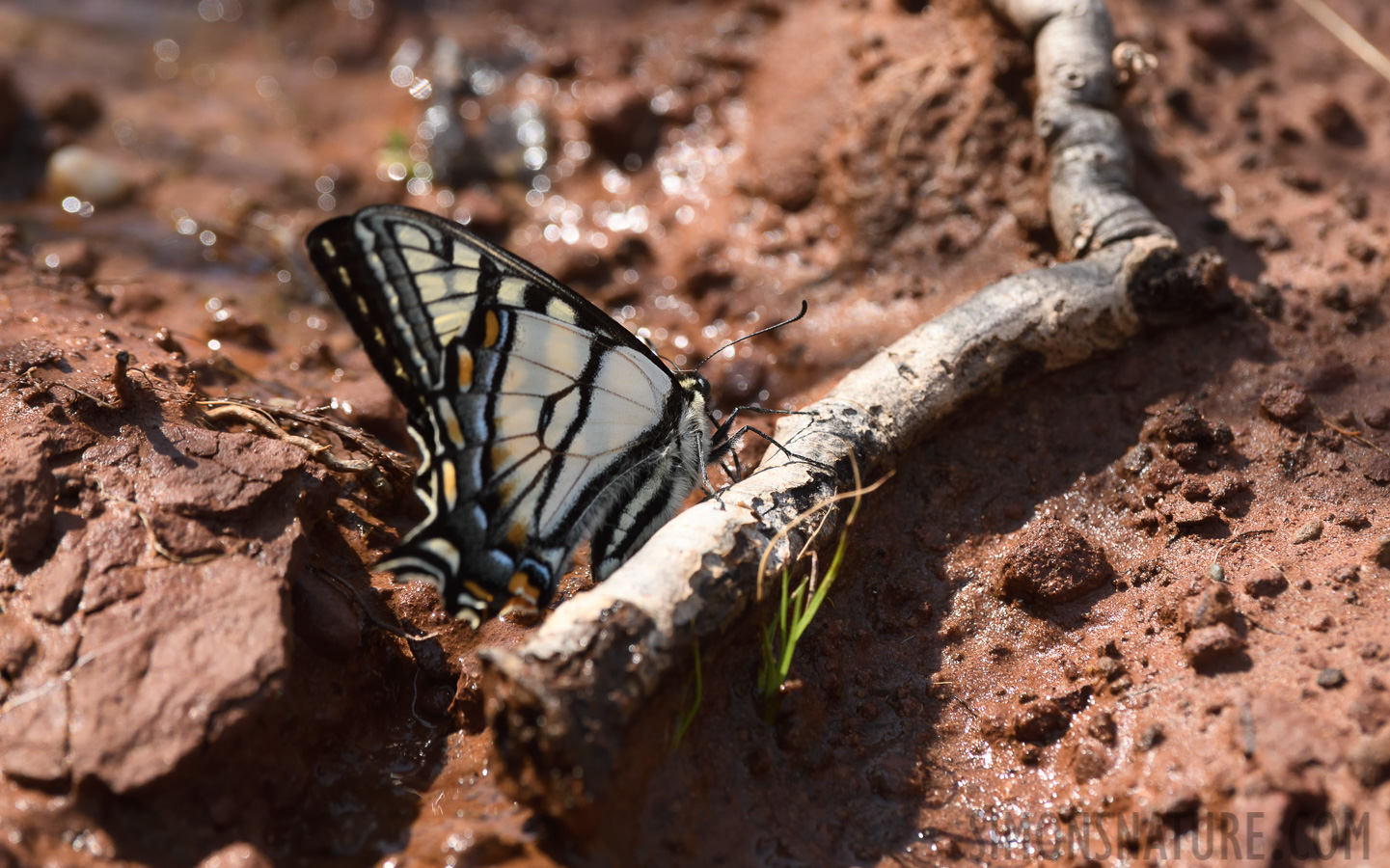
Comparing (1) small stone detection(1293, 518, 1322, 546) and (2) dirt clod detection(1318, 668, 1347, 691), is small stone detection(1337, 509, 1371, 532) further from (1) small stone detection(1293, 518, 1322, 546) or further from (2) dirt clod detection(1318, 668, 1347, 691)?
(2) dirt clod detection(1318, 668, 1347, 691)

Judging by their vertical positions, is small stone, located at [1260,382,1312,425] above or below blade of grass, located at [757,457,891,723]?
above

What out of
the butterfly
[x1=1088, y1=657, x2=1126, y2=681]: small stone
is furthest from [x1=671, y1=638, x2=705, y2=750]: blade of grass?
[x1=1088, y1=657, x2=1126, y2=681]: small stone

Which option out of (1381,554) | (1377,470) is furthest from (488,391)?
(1377,470)

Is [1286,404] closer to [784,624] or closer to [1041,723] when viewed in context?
[1041,723]

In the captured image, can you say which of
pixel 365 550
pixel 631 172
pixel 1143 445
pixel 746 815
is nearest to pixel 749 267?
pixel 631 172

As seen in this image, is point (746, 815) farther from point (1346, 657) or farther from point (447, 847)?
point (1346, 657)

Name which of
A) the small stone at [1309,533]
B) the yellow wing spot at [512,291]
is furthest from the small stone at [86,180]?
the small stone at [1309,533]

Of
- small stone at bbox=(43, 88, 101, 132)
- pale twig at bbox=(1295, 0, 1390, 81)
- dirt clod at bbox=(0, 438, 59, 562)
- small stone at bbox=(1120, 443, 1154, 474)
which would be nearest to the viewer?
dirt clod at bbox=(0, 438, 59, 562)
